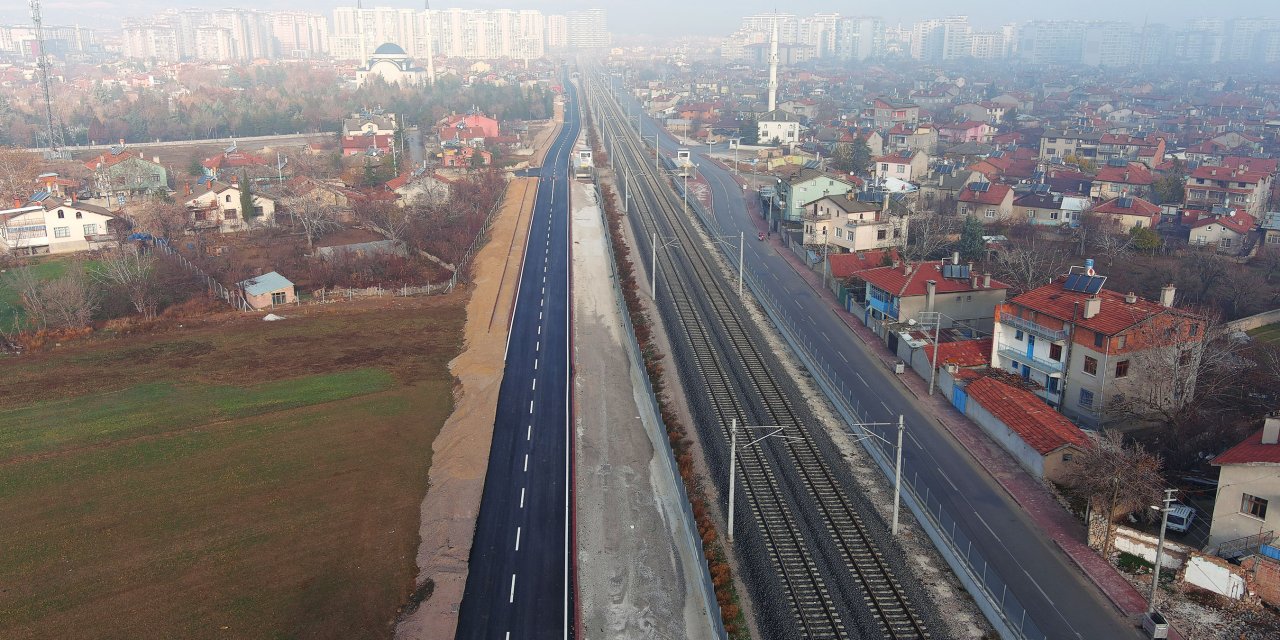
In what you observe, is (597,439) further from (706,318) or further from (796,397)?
(706,318)

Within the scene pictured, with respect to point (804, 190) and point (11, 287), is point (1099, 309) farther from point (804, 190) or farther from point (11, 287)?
point (11, 287)

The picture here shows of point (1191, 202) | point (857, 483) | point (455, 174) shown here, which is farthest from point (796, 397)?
point (455, 174)

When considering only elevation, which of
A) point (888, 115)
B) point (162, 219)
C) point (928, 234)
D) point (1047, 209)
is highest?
point (888, 115)

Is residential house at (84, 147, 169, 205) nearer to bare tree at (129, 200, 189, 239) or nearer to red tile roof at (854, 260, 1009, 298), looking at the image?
bare tree at (129, 200, 189, 239)

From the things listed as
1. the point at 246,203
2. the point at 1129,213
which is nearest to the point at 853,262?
the point at 1129,213

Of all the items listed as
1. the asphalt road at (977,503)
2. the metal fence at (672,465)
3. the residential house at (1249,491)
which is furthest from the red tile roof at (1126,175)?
the residential house at (1249,491)

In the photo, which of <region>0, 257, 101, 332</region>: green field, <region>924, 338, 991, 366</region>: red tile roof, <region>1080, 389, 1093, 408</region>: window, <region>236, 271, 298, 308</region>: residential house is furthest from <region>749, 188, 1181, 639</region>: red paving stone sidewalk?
<region>0, 257, 101, 332</region>: green field

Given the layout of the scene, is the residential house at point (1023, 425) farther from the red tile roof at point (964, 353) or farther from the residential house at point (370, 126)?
the residential house at point (370, 126)

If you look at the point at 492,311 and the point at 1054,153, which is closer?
the point at 492,311
